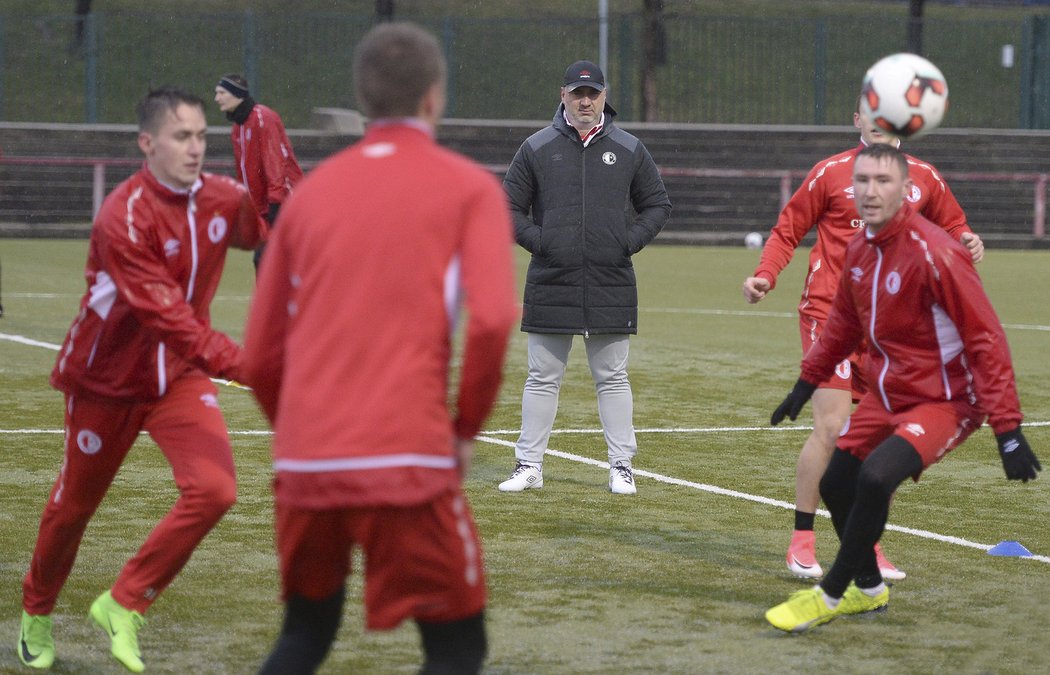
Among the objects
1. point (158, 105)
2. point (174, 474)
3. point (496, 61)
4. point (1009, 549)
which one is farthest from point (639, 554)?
point (496, 61)

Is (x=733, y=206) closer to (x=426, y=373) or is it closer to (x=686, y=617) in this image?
(x=686, y=617)

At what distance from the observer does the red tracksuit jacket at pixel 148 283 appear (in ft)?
17.1

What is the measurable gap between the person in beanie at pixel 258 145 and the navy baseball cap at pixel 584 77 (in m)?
5.11

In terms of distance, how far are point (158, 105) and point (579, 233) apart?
3724mm

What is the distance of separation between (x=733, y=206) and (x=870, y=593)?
2225cm

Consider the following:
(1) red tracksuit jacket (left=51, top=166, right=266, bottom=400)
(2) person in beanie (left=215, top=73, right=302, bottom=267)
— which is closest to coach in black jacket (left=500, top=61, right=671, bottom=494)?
(1) red tracksuit jacket (left=51, top=166, right=266, bottom=400)

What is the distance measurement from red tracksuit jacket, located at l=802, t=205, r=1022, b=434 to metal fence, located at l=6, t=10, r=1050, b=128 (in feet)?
83.4

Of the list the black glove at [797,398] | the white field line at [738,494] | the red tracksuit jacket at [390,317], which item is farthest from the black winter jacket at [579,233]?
the red tracksuit jacket at [390,317]

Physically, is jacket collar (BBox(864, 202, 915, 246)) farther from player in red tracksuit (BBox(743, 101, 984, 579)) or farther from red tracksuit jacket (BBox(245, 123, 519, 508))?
red tracksuit jacket (BBox(245, 123, 519, 508))

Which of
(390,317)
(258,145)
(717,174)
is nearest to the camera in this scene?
(390,317)

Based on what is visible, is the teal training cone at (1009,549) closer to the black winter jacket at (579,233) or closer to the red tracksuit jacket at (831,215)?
the red tracksuit jacket at (831,215)

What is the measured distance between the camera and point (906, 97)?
6547 mm

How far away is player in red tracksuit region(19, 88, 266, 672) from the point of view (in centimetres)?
532

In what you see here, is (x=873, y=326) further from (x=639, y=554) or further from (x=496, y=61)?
(x=496, y=61)
